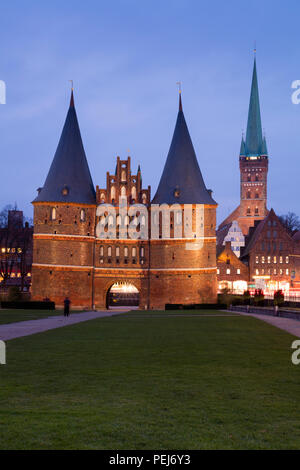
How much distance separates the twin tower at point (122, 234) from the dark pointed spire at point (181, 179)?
13 cm

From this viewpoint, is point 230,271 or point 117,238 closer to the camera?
point 117,238

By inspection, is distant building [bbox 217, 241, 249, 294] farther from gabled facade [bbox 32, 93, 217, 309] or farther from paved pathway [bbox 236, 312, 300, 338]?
paved pathway [bbox 236, 312, 300, 338]

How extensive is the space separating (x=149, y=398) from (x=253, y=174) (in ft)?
497

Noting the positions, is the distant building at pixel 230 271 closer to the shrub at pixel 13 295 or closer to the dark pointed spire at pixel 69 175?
the dark pointed spire at pixel 69 175

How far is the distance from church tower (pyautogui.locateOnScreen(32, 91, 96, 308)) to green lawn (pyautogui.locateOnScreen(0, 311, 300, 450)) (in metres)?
50.7

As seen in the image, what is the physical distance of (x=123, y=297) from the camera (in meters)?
93.6

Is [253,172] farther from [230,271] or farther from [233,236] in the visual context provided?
[230,271]

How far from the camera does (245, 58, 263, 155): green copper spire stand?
14862 centimetres

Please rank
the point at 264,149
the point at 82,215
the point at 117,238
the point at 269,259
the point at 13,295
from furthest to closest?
1. the point at 264,149
2. the point at 269,259
3. the point at 117,238
4. the point at 82,215
5. the point at 13,295

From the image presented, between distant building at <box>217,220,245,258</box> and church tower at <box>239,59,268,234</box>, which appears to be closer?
distant building at <box>217,220,245,258</box>

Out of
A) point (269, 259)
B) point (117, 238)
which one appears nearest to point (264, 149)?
point (269, 259)

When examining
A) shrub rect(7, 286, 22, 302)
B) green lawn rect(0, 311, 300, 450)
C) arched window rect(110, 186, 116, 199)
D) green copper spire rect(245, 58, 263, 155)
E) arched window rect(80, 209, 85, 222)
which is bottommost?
green lawn rect(0, 311, 300, 450)

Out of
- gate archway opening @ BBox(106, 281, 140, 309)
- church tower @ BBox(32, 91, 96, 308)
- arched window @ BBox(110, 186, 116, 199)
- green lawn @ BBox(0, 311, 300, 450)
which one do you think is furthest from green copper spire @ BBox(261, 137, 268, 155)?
green lawn @ BBox(0, 311, 300, 450)

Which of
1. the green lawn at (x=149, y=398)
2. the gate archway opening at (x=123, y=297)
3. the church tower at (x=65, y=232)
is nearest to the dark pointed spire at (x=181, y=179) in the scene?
the church tower at (x=65, y=232)
